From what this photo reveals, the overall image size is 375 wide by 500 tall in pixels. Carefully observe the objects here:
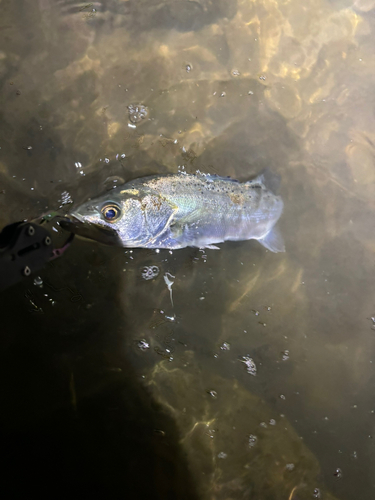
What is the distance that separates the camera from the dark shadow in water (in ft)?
8.64

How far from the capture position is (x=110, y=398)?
2.73m

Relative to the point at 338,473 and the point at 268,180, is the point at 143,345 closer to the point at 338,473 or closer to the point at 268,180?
the point at 268,180

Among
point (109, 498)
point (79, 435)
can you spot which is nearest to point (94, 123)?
point (79, 435)

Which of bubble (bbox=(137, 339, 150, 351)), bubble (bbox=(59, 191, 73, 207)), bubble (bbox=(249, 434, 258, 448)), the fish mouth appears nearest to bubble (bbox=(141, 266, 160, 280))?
the fish mouth

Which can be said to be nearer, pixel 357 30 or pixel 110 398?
pixel 110 398

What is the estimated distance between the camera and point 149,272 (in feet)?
9.09

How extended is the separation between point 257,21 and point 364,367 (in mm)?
3605

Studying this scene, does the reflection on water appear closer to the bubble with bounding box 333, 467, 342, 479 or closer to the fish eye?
the bubble with bounding box 333, 467, 342, 479

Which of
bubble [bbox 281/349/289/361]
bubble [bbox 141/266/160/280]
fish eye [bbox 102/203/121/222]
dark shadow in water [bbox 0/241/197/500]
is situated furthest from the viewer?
bubble [bbox 281/349/289/361]

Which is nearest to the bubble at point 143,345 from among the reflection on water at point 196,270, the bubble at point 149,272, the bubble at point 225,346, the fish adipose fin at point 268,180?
the reflection on water at point 196,270

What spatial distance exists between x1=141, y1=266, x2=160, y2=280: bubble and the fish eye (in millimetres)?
651

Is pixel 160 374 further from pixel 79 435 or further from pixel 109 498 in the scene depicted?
pixel 109 498

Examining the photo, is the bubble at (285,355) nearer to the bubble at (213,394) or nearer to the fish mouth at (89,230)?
the bubble at (213,394)

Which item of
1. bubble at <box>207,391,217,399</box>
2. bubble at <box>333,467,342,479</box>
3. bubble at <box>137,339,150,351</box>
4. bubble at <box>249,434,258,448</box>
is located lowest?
bubble at <box>333,467,342,479</box>
